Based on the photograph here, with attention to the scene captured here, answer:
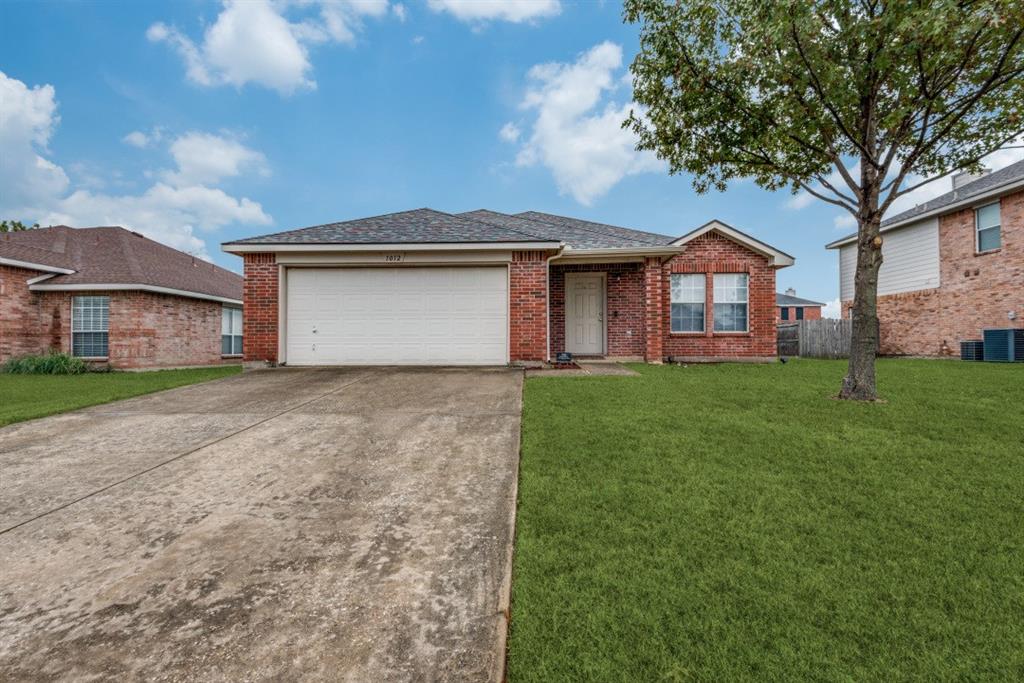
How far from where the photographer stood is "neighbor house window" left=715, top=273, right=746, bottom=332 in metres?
12.5

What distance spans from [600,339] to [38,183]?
997 inches

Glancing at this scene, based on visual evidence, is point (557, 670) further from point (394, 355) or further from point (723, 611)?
point (394, 355)

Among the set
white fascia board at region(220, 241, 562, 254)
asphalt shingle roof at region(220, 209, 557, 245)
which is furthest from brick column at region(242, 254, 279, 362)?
asphalt shingle roof at region(220, 209, 557, 245)

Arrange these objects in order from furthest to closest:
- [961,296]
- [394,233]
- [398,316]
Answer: [961,296] → [394,233] → [398,316]

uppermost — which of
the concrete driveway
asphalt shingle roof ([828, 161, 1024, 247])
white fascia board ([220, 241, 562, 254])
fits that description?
asphalt shingle roof ([828, 161, 1024, 247])

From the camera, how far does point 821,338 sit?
1697 centimetres

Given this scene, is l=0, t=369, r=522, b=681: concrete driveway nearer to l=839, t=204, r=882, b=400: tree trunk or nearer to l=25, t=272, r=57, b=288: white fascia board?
l=839, t=204, r=882, b=400: tree trunk

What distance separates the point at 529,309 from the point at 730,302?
674cm

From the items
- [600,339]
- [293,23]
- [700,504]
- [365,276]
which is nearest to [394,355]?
[365,276]

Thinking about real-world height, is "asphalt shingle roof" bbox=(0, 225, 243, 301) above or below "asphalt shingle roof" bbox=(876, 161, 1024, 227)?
below

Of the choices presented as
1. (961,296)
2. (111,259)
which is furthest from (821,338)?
(111,259)

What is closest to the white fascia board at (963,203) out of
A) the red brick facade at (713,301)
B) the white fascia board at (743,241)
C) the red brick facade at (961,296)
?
the red brick facade at (961,296)

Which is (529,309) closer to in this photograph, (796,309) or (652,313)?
(652,313)

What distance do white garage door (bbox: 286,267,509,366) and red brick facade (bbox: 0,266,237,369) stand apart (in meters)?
6.60
